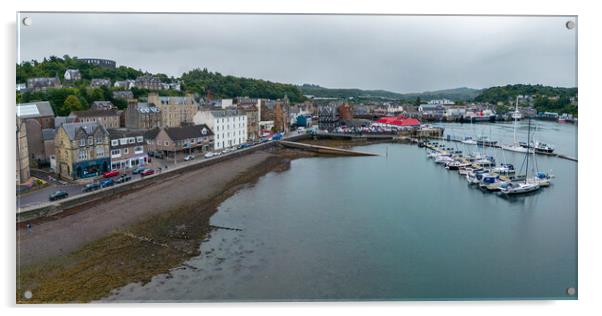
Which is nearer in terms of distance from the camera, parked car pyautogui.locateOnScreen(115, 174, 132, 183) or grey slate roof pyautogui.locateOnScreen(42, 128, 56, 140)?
parked car pyautogui.locateOnScreen(115, 174, 132, 183)

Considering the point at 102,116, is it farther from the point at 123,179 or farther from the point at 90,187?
the point at 90,187

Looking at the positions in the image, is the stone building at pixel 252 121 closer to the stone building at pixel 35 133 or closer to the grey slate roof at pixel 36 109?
the grey slate roof at pixel 36 109

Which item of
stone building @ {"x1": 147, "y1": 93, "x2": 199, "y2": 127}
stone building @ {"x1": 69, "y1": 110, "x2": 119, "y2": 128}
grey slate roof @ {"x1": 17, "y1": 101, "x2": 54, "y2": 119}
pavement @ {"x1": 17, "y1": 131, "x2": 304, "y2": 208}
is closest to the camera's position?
pavement @ {"x1": 17, "y1": 131, "x2": 304, "y2": 208}

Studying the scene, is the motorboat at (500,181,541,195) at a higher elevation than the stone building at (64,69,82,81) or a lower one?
lower

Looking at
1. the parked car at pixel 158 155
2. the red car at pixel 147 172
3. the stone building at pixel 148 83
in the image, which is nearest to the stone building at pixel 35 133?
the red car at pixel 147 172

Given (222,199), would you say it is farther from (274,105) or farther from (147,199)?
(274,105)

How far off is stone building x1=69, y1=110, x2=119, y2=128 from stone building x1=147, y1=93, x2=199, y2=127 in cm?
176

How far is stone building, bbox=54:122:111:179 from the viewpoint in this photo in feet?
26.9

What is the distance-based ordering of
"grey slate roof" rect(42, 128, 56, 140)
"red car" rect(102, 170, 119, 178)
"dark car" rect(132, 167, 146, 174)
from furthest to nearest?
"dark car" rect(132, 167, 146, 174)
"grey slate roof" rect(42, 128, 56, 140)
"red car" rect(102, 170, 119, 178)

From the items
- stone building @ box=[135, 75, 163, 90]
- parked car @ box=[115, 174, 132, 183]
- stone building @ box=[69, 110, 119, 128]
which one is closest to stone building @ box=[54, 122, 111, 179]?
parked car @ box=[115, 174, 132, 183]

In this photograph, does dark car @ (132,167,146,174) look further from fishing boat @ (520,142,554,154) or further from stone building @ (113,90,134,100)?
fishing boat @ (520,142,554,154)

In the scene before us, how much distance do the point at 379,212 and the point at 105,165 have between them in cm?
518

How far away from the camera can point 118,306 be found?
4117mm

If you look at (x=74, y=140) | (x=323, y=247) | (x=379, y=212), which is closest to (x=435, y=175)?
(x=379, y=212)
